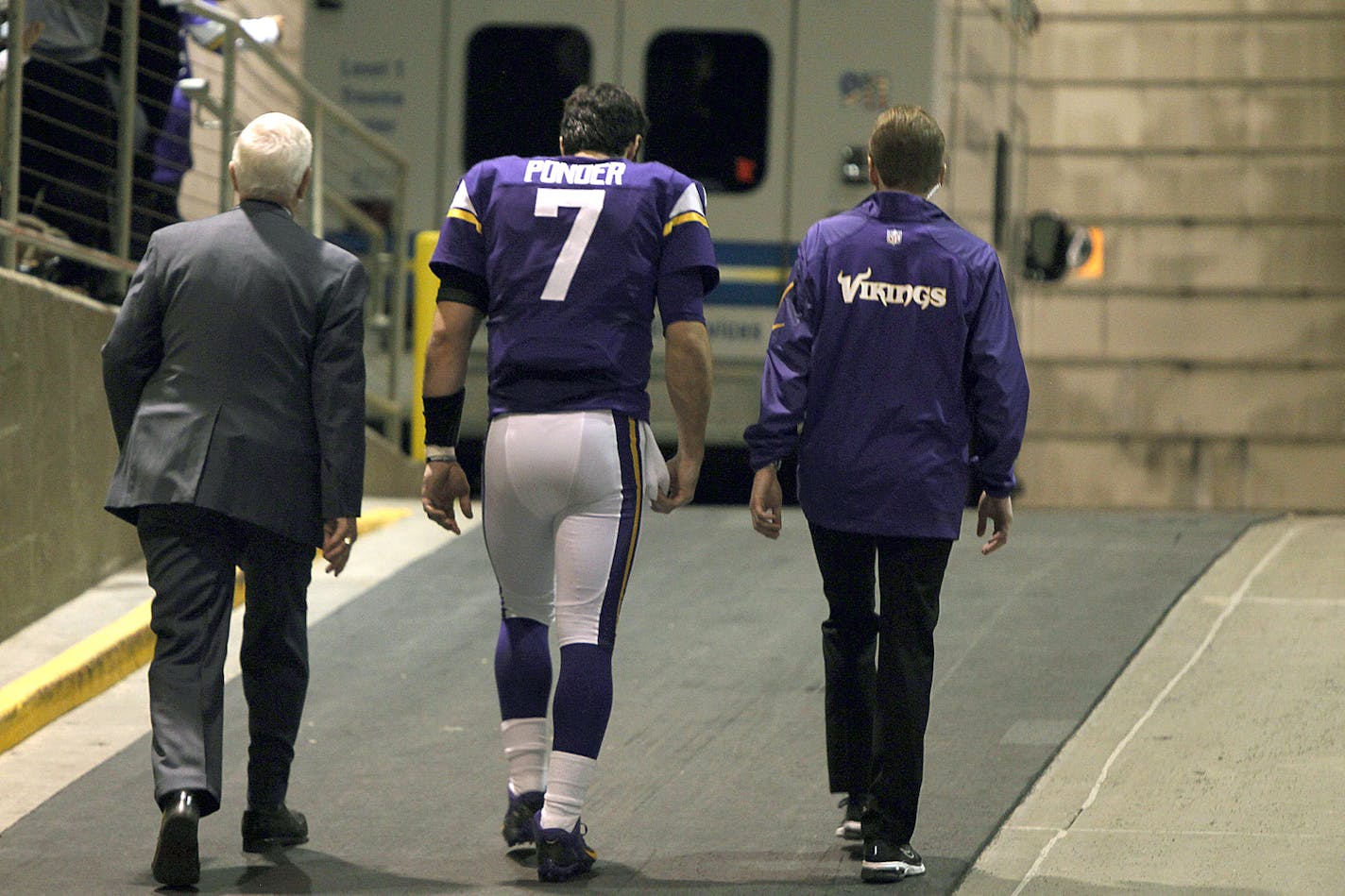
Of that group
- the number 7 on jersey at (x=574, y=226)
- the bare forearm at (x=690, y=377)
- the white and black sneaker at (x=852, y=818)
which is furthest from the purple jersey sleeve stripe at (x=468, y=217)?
the white and black sneaker at (x=852, y=818)

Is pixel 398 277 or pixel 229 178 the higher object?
pixel 229 178

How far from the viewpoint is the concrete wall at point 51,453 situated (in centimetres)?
728

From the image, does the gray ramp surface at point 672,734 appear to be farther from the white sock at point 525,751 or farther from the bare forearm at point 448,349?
the bare forearm at point 448,349

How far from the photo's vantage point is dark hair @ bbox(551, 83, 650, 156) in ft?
16.6

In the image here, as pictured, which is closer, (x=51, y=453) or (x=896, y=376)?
(x=896, y=376)

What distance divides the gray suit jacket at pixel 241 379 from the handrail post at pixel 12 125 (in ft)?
8.94

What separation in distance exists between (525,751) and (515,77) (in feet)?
22.0

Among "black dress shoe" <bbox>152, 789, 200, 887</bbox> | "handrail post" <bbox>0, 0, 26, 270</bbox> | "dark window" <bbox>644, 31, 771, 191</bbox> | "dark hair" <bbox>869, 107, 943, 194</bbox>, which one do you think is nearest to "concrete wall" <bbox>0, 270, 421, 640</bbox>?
"handrail post" <bbox>0, 0, 26, 270</bbox>

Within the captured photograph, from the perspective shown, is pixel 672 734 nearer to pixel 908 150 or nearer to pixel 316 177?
pixel 908 150

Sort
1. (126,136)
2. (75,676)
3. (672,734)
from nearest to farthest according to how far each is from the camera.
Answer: (672,734), (75,676), (126,136)

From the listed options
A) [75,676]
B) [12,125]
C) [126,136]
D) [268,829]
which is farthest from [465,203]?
[126,136]

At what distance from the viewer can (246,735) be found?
6.43 meters

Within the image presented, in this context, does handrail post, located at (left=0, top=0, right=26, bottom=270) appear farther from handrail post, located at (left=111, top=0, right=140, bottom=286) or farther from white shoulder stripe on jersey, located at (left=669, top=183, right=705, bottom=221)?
white shoulder stripe on jersey, located at (left=669, top=183, right=705, bottom=221)

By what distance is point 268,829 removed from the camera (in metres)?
5.24
